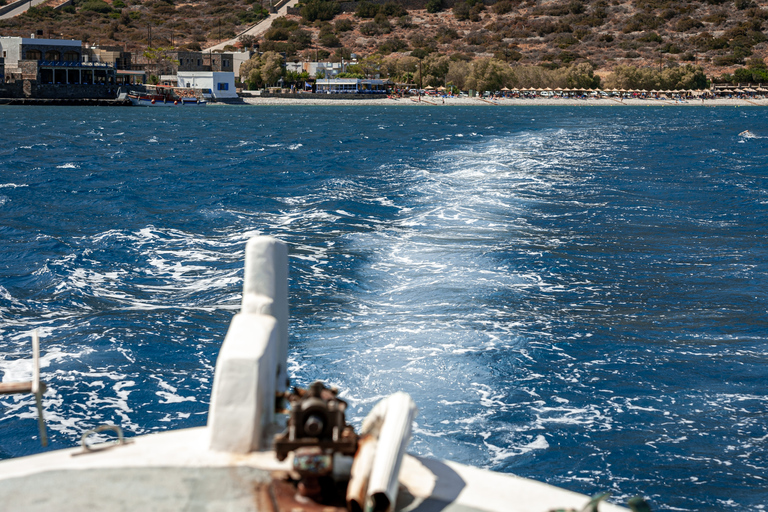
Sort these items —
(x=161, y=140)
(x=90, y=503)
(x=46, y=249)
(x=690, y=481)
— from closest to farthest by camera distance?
(x=90, y=503), (x=690, y=481), (x=46, y=249), (x=161, y=140)

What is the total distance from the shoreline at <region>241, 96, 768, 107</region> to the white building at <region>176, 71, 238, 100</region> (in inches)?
275

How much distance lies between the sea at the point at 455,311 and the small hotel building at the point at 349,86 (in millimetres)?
132668

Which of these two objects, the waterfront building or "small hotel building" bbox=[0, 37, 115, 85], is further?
"small hotel building" bbox=[0, 37, 115, 85]

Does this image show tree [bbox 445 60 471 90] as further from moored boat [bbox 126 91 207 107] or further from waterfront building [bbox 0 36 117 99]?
waterfront building [bbox 0 36 117 99]

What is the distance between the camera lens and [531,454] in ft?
33.9

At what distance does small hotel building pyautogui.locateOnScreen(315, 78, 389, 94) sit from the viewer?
168m

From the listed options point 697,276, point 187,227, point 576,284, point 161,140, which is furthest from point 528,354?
point 161,140

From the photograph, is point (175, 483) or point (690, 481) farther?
point (690, 481)

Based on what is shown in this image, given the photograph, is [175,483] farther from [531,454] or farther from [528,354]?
[528,354]

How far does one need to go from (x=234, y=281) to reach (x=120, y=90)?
123340 mm

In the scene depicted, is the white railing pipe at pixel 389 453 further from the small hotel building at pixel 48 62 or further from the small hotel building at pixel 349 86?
the small hotel building at pixel 349 86

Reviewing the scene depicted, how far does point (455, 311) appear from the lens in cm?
1614

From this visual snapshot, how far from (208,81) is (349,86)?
31.3 m

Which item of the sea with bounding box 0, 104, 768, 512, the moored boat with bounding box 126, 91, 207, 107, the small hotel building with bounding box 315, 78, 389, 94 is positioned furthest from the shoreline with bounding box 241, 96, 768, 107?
the sea with bounding box 0, 104, 768, 512
